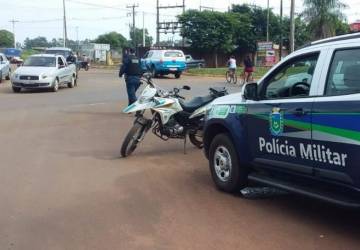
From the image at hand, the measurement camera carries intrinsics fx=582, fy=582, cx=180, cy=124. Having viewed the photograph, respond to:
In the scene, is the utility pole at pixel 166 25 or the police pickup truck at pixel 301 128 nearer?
the police pickup truck at pixel 301 128

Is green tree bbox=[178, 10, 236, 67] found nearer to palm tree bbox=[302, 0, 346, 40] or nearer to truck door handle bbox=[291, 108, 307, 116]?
palm tree bbox=[302, 0, 346, 40]

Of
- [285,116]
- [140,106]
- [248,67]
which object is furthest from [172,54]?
[285,116]

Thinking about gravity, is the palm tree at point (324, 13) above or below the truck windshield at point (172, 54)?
above

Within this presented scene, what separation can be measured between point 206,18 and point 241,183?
61.8m

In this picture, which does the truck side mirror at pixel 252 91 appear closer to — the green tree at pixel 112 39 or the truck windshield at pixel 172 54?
the truck windshield at pixel 172 54

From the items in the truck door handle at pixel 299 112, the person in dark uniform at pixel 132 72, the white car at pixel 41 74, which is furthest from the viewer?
the white car at pixel 41 74

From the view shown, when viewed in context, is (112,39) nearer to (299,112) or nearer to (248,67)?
(248,67)

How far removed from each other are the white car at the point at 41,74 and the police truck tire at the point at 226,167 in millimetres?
17370

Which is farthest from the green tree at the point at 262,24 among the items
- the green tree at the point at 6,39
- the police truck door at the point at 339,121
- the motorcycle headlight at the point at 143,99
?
the green tree at the point at 6,39

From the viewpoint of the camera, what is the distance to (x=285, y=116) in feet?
19.9

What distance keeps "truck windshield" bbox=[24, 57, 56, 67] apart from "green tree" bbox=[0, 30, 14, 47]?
124m

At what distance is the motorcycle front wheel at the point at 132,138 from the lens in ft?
31.8

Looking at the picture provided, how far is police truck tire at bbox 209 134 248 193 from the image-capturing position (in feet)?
23.2

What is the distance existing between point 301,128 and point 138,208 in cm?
207
